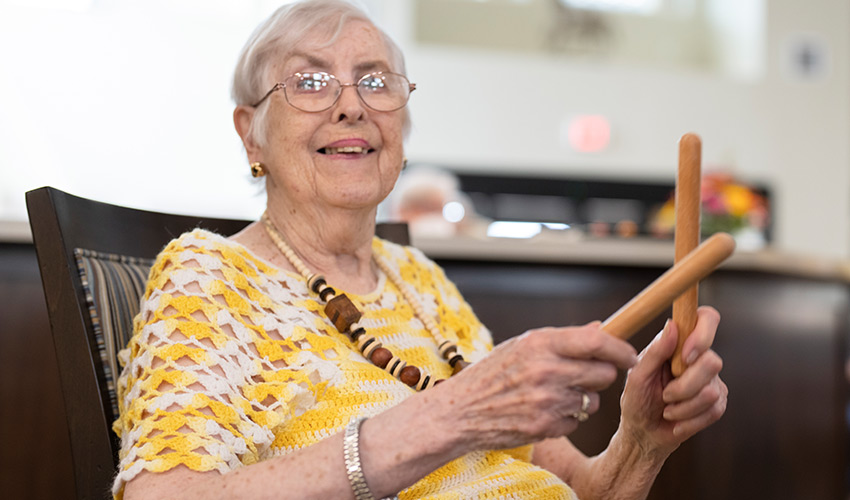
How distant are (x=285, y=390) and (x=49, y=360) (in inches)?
38.7

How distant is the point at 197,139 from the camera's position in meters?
5.25

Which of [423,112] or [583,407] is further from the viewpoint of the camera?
[423,112]

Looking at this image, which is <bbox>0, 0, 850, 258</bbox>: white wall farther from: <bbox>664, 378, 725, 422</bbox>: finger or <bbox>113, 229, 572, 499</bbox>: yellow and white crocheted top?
<bbox>664, 378, 725, 422</bbox>: finger

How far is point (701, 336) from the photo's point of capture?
821 mm

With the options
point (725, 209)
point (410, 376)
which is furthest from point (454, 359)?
point (725, 209)

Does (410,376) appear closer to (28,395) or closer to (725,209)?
(28,395)

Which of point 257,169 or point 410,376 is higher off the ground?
point 257,169

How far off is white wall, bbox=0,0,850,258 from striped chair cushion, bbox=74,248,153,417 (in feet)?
12.5

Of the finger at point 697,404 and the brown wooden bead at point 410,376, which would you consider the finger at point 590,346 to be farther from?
the brown wooden bead at point 410,376

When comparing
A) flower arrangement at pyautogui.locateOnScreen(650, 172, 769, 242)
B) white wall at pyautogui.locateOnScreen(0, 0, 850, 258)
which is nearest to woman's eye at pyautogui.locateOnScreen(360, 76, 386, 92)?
flower arrangement at pyautogui.locateOnScreen(650, 172, 769, 242)

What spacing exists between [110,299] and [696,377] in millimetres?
660

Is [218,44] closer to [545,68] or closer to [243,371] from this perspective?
[545,68]

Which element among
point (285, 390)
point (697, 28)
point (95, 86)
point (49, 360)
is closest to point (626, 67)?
point (697, 28)

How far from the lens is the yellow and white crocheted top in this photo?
2.66 ft
